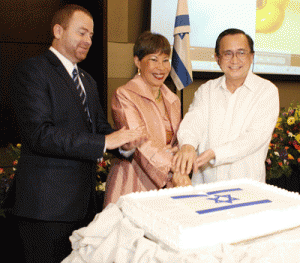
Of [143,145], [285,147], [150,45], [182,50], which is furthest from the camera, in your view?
[285,147]

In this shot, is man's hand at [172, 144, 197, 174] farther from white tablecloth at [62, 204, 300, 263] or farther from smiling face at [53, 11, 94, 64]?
smiling face at [53, 11, 94, 64]

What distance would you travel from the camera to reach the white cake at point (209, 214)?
0.90m

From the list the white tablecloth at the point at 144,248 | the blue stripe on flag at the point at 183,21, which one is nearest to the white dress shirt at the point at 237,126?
the white tablecloth at the point at 144,248

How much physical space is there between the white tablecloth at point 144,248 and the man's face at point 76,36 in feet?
3.30

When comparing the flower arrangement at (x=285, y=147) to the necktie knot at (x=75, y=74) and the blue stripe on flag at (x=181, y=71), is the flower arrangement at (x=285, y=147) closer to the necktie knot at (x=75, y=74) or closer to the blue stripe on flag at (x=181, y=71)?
the blue stripe on flag at (x=181, y=71)

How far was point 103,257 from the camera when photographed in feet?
3.06

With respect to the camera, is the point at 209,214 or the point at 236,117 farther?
the point at 236,117

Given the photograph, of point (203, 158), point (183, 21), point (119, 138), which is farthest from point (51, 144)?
point (183, 21)

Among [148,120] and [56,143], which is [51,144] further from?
[148,120]

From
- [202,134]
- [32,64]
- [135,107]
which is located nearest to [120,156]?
[135,107]

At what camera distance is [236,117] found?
1828mm

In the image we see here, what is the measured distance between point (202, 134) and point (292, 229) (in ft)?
3.05

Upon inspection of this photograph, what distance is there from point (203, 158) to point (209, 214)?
66 centimetres

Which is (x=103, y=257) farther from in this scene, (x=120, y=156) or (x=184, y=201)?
(x=120, y=156)
